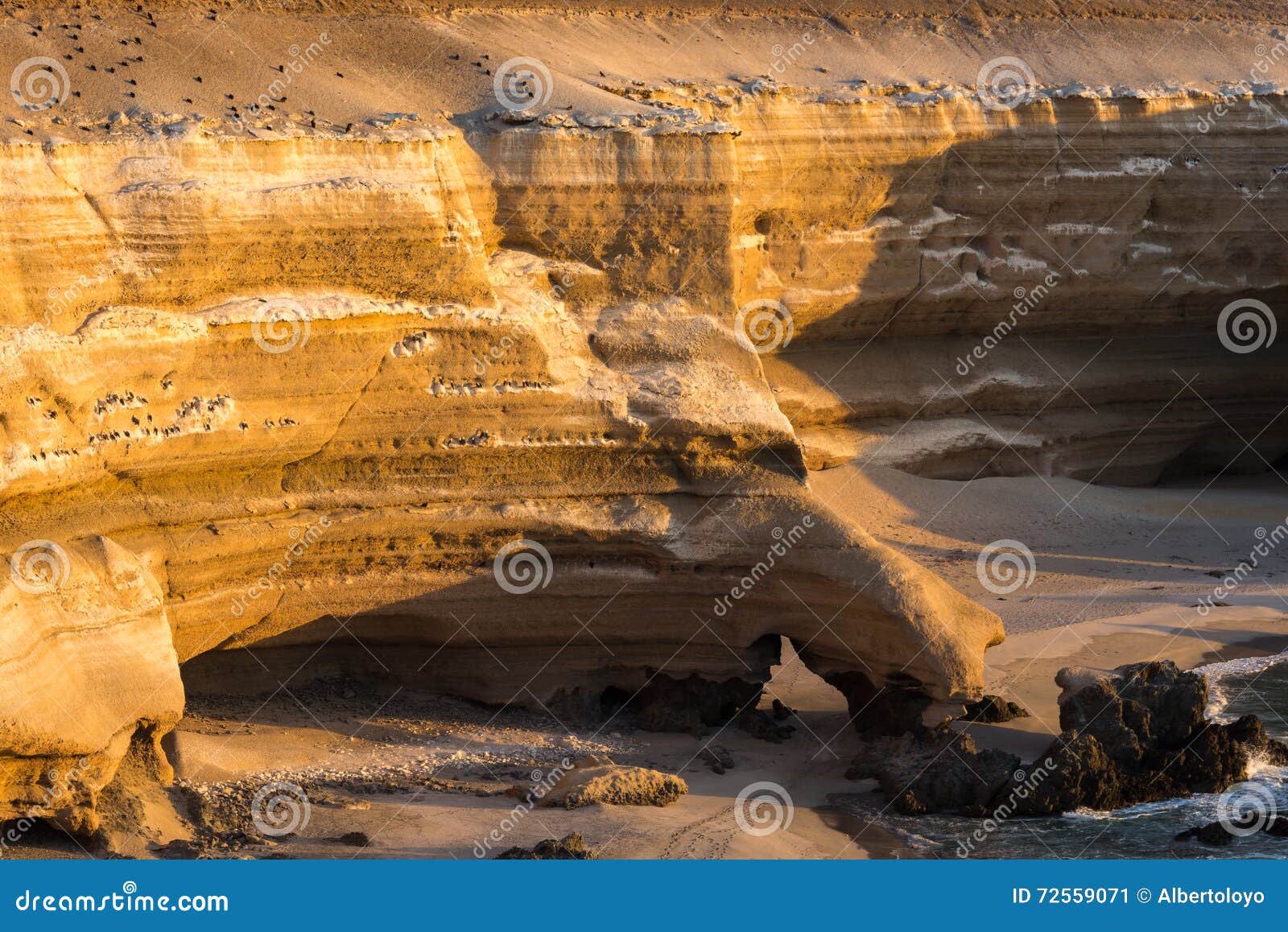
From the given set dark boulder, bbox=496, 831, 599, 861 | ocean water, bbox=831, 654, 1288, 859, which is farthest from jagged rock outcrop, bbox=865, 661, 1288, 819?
dark boulder, bbox=496, 831, 599, 861

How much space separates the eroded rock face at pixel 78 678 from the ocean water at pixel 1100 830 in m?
5.35

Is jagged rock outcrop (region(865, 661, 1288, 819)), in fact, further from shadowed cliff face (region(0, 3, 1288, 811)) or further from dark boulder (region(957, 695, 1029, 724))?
dark boulder (region(957, 695, 1029, 724))

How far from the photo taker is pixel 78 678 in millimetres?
11844

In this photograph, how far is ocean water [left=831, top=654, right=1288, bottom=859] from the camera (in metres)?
12.9

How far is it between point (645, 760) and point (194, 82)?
649cm

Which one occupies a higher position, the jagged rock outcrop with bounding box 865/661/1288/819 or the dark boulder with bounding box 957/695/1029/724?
the dark boulder with bounding box 957/695/1029/724

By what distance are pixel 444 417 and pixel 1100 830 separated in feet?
19.8

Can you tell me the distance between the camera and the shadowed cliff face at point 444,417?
12281 millimetres

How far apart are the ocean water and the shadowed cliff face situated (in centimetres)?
121

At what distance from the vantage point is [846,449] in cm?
2083

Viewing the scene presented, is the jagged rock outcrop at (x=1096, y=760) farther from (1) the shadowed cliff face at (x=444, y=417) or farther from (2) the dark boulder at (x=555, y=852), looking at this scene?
(2) the dark boulder at (x=555, y=852)

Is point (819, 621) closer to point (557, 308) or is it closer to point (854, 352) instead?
point (557, 308)

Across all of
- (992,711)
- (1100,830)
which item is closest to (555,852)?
(1100,830)

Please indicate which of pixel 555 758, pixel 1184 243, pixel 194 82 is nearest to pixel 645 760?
pixel 555 758
